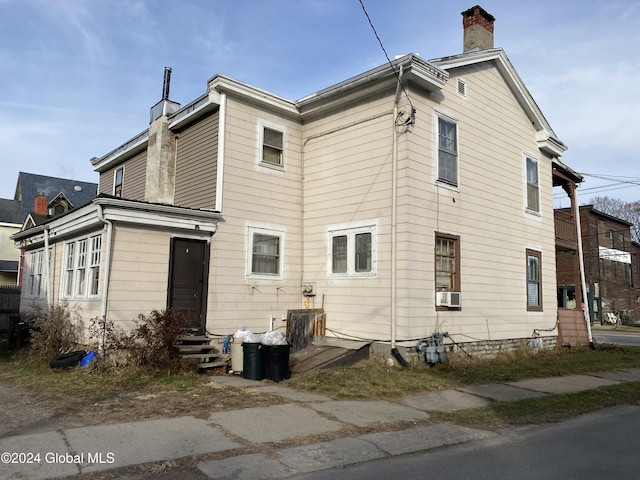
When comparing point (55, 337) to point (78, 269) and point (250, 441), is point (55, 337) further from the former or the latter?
point (250, 441)

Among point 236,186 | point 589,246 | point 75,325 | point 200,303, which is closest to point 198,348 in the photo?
point 200,303

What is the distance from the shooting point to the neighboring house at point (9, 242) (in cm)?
3140

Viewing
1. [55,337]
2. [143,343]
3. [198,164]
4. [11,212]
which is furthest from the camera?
[11,212]

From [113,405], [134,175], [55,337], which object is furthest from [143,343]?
[134,175]

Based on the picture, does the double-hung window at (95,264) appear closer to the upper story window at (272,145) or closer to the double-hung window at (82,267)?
the double-hung window at (82,267)

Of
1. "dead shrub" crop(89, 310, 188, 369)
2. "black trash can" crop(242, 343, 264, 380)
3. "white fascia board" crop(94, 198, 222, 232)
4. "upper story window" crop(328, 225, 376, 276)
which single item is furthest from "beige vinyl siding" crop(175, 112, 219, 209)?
"black trash can" crop(242, 343, 264, 380)

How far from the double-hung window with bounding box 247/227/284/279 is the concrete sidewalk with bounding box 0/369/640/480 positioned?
5001 mm

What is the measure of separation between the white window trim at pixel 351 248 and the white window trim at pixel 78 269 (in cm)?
564

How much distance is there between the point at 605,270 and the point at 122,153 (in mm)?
36263

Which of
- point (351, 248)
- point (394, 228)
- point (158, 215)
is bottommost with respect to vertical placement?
point (351, 248)

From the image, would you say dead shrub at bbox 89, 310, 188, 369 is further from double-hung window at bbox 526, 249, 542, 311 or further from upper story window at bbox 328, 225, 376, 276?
double-hung window at bbox 526, 249, 542, 311

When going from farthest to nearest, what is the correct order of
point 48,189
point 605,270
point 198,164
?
point 605,270 → point 48,189 → point 198,164

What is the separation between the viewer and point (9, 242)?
108 feet

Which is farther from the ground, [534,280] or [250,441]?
[534,280]
